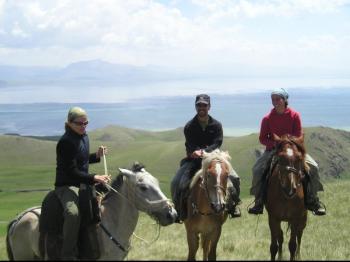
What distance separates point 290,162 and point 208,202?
2133 mm

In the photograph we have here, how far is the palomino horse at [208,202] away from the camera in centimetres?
1100

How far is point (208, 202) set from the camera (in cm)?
1159

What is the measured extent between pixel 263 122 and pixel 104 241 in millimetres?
6099

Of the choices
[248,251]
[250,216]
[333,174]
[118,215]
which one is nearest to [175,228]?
[250,216]

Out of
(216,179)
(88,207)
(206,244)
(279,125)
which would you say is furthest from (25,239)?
(279,125)

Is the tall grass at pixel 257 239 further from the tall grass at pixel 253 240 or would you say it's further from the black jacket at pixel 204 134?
the black jacket at pixel 204 134

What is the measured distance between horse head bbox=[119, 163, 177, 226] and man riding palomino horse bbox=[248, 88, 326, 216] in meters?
4.75

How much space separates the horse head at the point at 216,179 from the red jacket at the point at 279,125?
270 cm

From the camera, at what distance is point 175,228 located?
21703 mm

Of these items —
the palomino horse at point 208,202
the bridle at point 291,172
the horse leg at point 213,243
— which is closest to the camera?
the palomino horse at point 208,202

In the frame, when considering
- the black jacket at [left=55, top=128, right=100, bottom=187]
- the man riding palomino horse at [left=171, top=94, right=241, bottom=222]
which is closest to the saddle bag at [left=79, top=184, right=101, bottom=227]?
the black jacket at [left=55, top=128, right=100, bottom=187]

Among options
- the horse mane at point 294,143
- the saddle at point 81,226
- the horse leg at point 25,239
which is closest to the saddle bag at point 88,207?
the saddle at point 81,226

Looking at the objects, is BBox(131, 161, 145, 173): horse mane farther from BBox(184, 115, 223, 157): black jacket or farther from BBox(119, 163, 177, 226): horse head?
BBox(184, 115, 223, 157): black jacket

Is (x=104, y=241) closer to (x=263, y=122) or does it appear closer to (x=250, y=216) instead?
(x=263, y=122)
